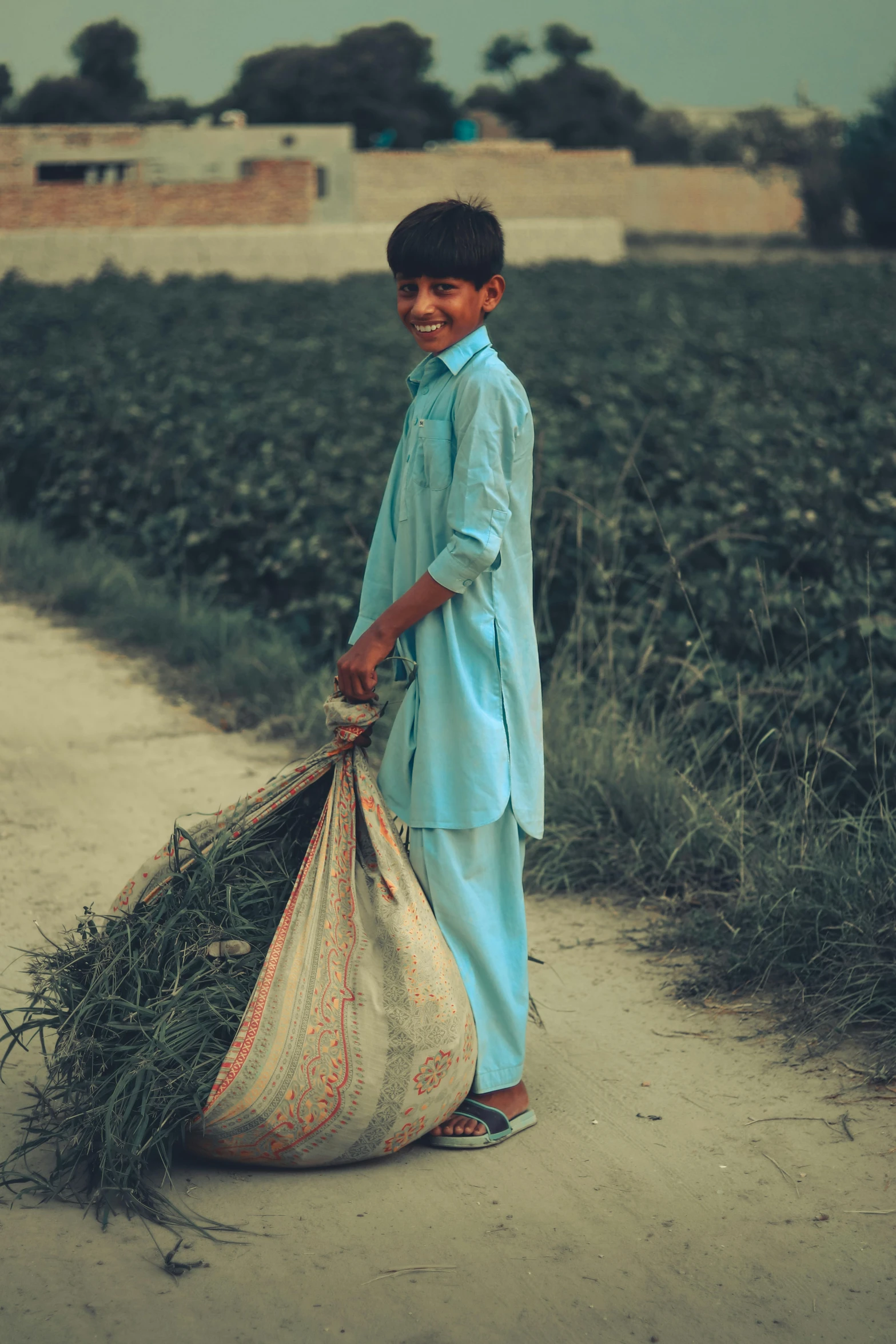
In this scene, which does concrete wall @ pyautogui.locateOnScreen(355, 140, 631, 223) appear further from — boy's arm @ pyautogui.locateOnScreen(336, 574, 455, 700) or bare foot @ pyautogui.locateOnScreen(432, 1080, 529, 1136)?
bare foot @ pyautogui.locateOnScreen(432, 1080, 529, 1136)

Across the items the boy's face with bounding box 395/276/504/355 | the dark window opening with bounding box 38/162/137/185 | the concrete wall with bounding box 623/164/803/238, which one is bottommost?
the boy's face with bounding box 395/276/504/355

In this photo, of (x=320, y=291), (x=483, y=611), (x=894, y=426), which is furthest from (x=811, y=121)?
(x=483, y=611)

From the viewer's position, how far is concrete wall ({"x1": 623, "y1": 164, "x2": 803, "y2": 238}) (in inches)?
1944

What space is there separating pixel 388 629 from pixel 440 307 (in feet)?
1.98

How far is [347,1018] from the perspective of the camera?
7.65 ft

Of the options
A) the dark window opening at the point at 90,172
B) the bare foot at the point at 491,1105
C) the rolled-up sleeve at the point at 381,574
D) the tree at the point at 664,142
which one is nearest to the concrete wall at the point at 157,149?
the dark window opening at the point at 90,172

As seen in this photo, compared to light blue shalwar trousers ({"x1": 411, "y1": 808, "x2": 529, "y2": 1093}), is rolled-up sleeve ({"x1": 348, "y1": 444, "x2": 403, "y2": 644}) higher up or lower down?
higher up

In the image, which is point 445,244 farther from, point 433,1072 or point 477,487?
point 433,1072

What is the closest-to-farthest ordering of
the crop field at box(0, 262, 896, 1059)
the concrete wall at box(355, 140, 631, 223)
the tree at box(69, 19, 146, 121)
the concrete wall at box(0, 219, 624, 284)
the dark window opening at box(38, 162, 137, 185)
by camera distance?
the crop field at box(0, 262, 896, 1059) < the concrete wall at box(0, 219, 624, 284) < the dark window opening at box(38, 162, 137, 185) < the concrete wall at box(355, 140, 631, 223) < the tree at box(69, 19, 146, 121)

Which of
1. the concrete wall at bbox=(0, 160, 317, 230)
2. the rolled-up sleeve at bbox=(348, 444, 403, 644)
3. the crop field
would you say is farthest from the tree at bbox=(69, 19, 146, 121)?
the rolled-up sleeve at bbox=(348, 444, 403, 644)

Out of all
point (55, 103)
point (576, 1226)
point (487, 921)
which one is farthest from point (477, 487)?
point (55, 103)

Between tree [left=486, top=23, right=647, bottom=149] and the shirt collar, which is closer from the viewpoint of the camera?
the shirt collar

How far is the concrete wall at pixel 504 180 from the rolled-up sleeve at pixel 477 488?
3472 centimetres

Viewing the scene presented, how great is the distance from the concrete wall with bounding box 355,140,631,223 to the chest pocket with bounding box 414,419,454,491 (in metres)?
34.7
